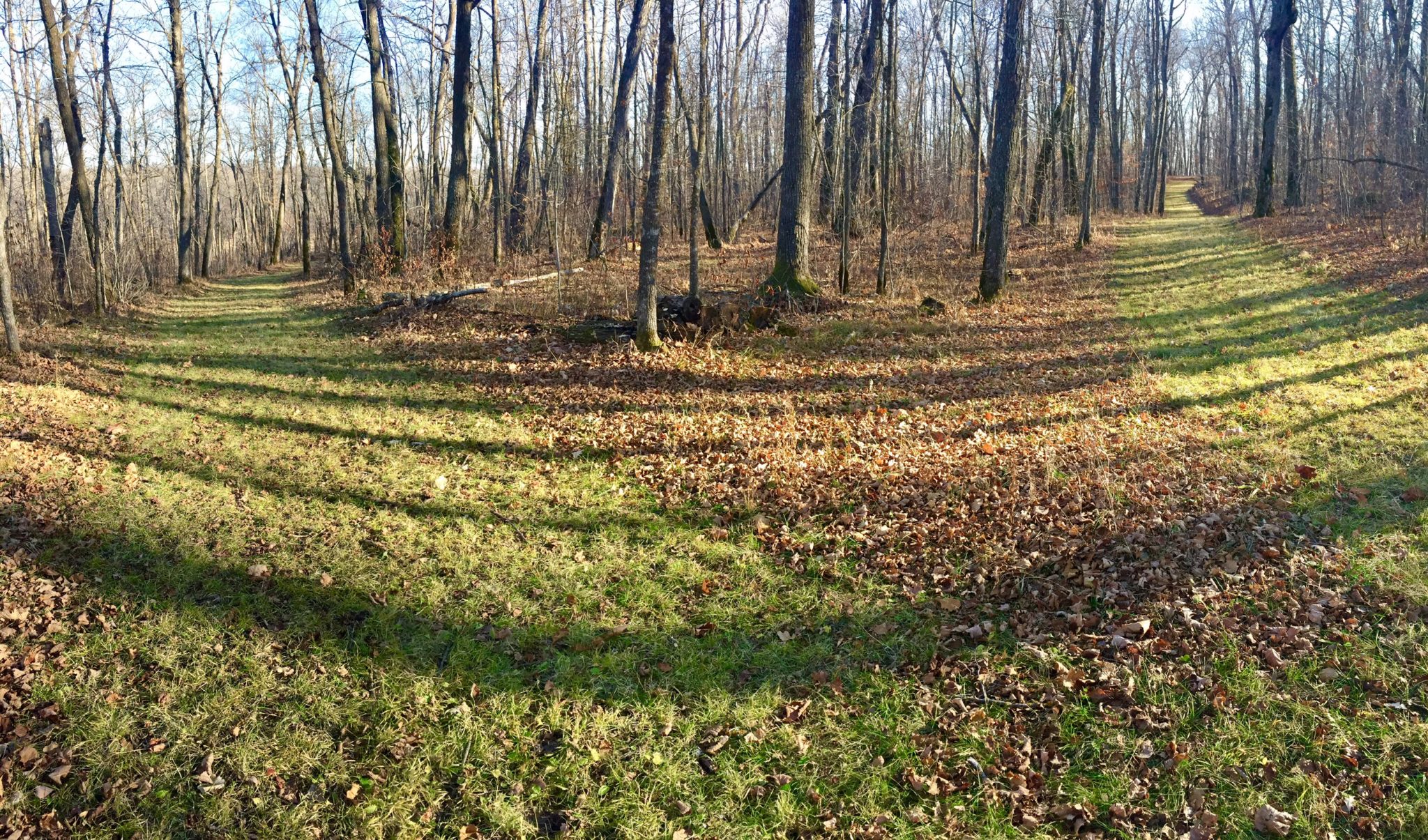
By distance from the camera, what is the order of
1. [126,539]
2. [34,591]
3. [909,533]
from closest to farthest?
[34,591] < [126,539] < [909,533]

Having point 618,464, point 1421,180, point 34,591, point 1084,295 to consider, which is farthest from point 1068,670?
point 1421,180

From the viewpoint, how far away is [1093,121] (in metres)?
23.3

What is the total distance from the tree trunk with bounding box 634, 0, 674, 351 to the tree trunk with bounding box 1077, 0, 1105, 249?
16.0 meters

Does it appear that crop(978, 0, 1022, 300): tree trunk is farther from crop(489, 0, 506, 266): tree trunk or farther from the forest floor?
crop(489, 0, 506, 266): tree trunk

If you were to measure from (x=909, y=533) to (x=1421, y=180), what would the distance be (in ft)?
73.0

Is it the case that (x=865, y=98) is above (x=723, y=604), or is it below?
above

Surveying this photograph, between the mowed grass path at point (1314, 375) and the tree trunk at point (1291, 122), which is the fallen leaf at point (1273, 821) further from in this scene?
the tree trunk at point (1291, 122)

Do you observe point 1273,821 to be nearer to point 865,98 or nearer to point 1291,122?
point 865,98

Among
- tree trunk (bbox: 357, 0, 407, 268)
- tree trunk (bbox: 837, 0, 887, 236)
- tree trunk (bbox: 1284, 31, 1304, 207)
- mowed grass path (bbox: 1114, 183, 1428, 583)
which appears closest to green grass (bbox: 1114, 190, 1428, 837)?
mowed grass path (bbox: 1114, 183, 1428, 583)

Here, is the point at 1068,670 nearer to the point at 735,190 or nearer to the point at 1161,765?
the point at 1161,765

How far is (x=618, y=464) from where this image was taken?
315 inches

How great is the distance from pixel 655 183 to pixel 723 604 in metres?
7.07

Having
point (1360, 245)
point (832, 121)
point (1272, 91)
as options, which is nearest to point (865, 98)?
point (832, 121)

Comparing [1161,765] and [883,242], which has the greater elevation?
[883,242]
